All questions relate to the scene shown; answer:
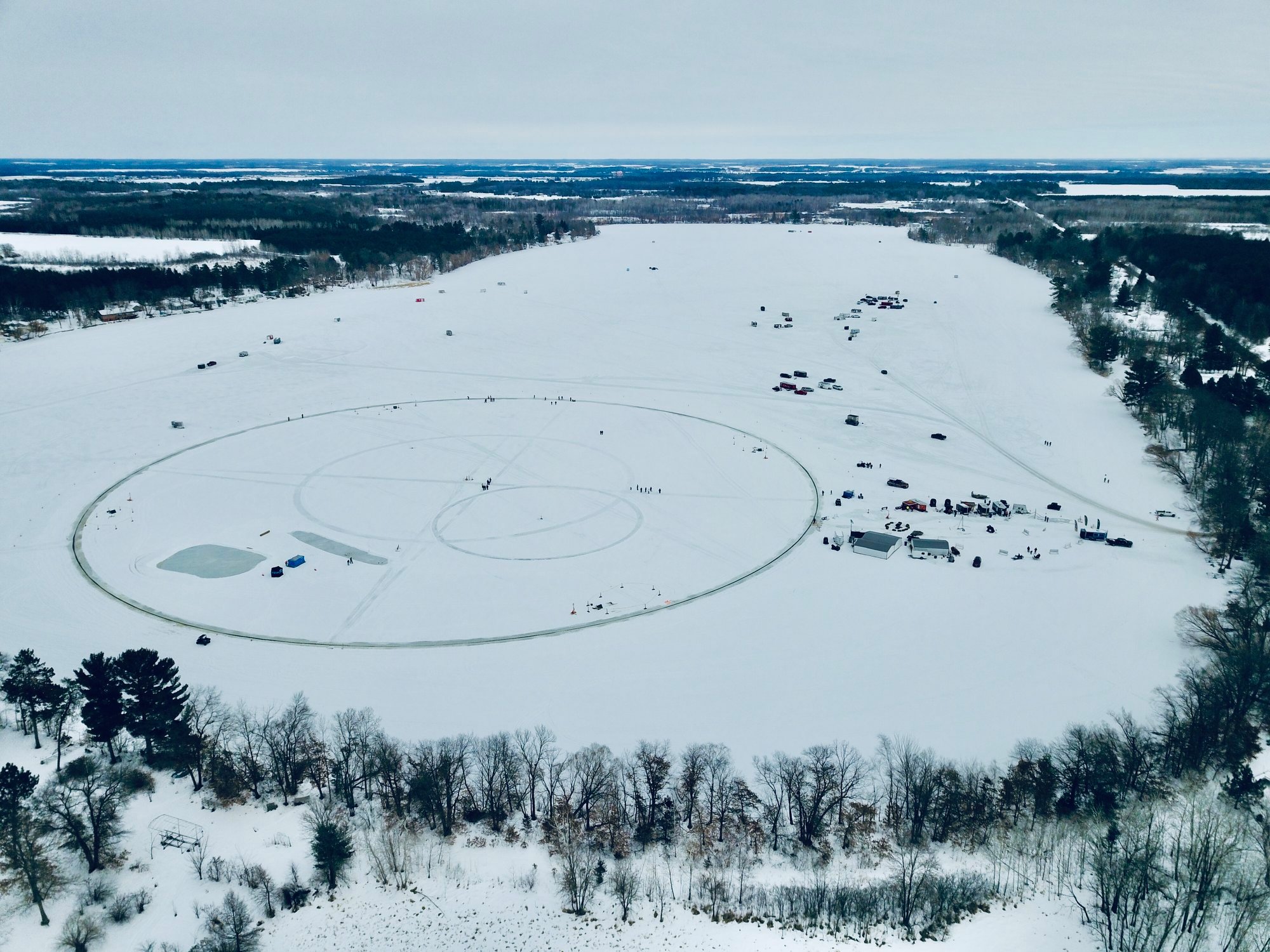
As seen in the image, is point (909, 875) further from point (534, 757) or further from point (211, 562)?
point (211, 562)

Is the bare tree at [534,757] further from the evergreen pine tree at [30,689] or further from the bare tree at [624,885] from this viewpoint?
the evergreen pine tree at [30,689]

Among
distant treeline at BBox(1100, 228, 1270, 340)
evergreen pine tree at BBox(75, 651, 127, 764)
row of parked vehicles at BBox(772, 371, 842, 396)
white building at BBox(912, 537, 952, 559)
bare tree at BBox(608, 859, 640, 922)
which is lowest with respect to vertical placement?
bare tree at BBox(608, 859, 640, 922)

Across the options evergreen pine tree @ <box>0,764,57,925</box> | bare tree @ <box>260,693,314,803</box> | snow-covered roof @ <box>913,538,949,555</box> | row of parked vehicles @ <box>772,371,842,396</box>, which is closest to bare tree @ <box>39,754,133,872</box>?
evergreen pine tree @ <box>0,764,57,925</box>

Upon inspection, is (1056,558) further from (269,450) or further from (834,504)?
(269,450)

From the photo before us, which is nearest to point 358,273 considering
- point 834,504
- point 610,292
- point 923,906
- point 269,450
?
point 610,292

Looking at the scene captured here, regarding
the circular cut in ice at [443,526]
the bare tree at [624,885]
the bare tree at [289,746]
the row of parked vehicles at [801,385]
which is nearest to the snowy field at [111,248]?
the circular cut in ice at [443,526]

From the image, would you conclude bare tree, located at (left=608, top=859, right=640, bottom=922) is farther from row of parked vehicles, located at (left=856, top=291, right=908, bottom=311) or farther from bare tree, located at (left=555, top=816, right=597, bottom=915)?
row of parked vehicles, located at (left=856, top=291, right=908, bottom=311)

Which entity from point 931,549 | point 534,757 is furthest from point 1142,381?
point 534,757
